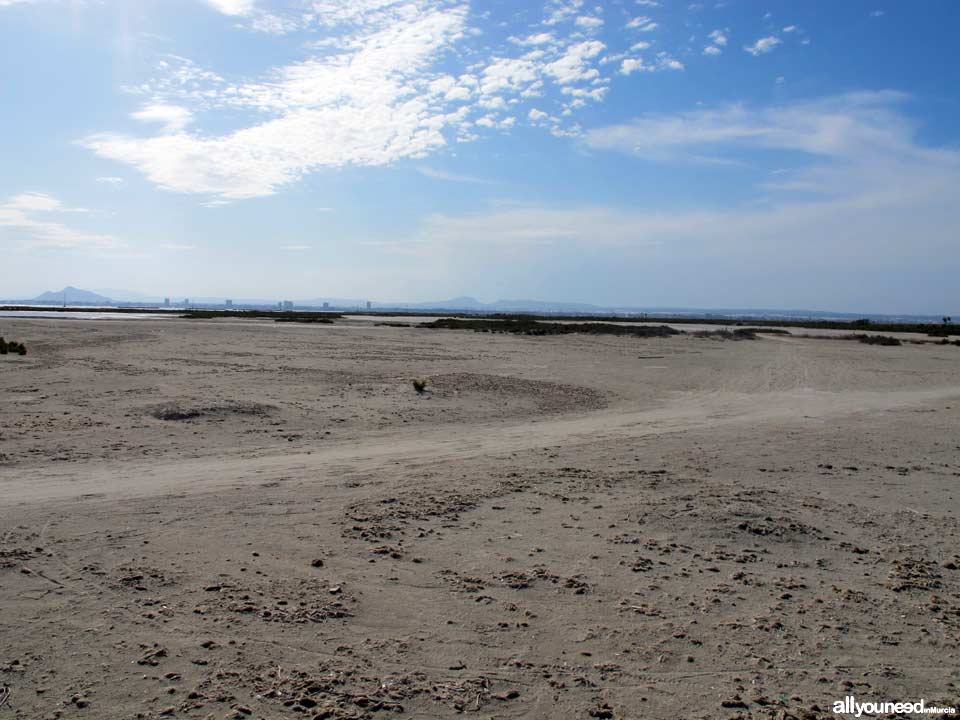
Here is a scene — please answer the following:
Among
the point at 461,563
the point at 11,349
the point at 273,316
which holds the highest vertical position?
the point at 273,316

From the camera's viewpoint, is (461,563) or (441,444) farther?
(441,444)

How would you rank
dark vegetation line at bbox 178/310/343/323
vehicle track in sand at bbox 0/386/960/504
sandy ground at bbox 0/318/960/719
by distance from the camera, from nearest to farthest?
sandy ground at bbox 0/318/960/719
vehicle track in sand at bbox 0/386/960/504
dark vegetation line at bbox 178/310/343/323

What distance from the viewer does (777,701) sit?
4.15 metres

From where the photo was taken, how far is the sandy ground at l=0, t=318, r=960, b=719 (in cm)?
422

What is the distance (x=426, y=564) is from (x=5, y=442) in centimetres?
765

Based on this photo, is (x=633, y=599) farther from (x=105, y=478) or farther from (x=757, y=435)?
(x=757, y=435)

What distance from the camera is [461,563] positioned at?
20.1 feet

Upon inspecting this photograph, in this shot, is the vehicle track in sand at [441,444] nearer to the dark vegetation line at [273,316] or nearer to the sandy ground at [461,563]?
the sandy ground at [461,563]

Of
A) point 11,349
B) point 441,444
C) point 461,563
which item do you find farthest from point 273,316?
point 461,563

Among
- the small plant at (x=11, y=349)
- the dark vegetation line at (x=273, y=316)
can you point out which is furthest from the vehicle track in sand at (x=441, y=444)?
the dark vegetation line at (x=273, y=316)

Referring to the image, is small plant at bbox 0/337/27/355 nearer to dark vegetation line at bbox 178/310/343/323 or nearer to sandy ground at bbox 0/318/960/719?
sandy ground at bbox 0/318/960/719

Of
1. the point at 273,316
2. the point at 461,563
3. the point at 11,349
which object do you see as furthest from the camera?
the point at 273,316

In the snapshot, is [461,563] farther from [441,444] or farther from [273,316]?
[273,316]

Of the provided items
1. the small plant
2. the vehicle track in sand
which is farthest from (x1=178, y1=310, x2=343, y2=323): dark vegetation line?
the vehicle track in sand
